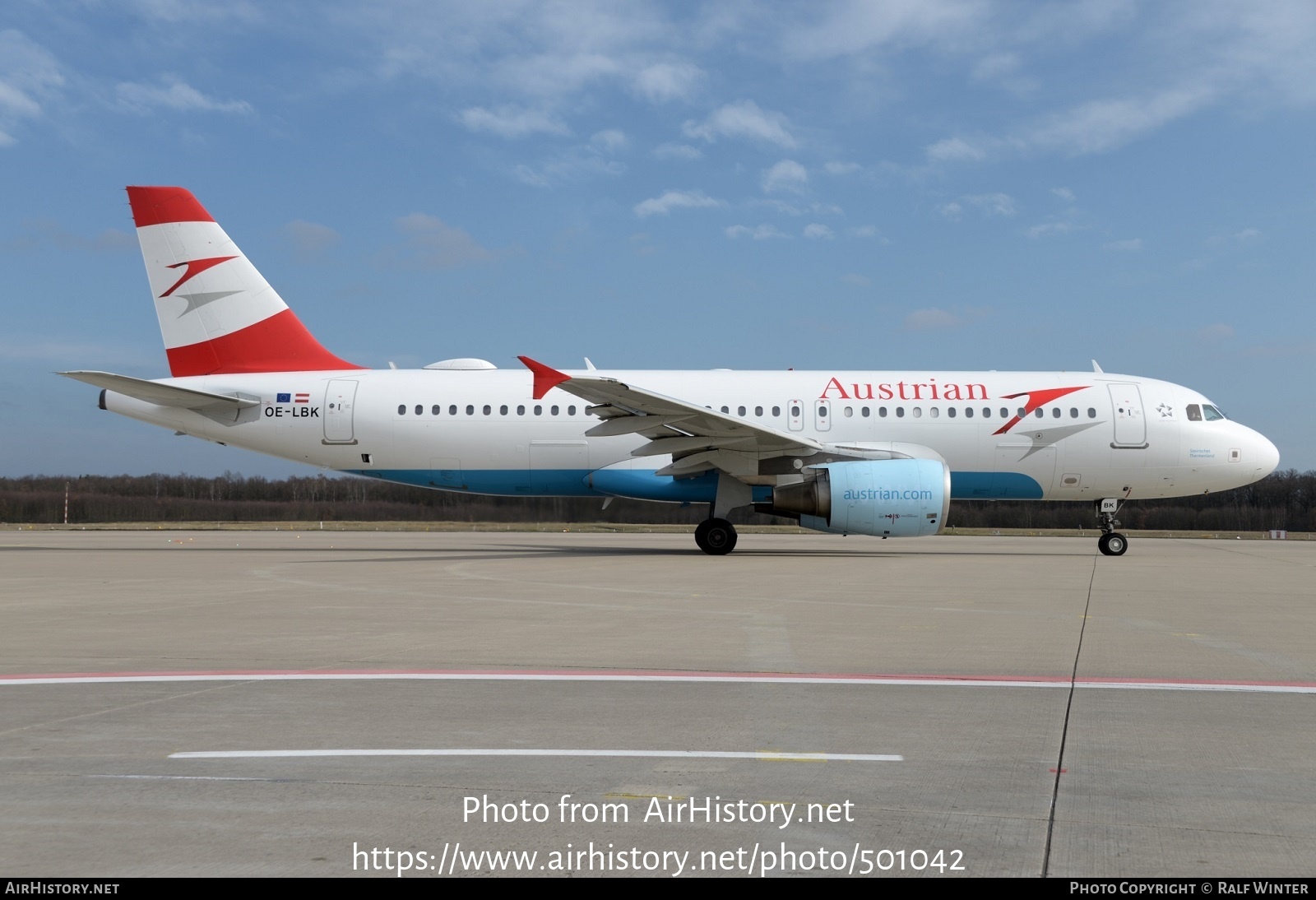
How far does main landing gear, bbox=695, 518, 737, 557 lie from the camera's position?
66.6 ft

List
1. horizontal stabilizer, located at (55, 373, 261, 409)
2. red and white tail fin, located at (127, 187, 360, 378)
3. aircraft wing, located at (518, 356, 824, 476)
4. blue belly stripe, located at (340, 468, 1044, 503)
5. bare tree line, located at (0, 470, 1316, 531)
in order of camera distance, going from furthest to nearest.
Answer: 1. bare tree line, located at (0, 470, 1316, 531)
2. red and white tail fin, located at (127, 187, 360, 378)
3. blue belly stripe, located at (340, 468, 1044, 503)
4. horizontal stabilizer, located at (55, 373, 261, 409)
5. aircraft wing, located at (518, 356, 824, 476)

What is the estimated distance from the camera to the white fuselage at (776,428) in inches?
841

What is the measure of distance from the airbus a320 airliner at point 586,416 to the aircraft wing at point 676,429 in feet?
1.99

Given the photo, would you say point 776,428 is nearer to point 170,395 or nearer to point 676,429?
point 676,429

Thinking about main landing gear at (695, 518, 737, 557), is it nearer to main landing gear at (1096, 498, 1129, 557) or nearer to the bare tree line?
main landing gear at (1096, 498, 1129, 557)

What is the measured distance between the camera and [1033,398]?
849 inches

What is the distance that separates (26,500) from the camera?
161ft

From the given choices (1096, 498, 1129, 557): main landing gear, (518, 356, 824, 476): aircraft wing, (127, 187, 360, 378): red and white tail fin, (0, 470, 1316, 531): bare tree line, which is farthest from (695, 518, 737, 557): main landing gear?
(0, 470, 1316, 531): bare tree line

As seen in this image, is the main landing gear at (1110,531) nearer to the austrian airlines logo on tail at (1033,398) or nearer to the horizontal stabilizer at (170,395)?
the austrian airlines logo on tail at (1033,398)

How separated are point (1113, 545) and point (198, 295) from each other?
19241 millimetres

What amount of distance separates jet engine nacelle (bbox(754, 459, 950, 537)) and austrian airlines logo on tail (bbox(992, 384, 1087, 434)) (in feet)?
10.5

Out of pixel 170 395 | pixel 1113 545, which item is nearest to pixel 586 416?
pixel 170 395
